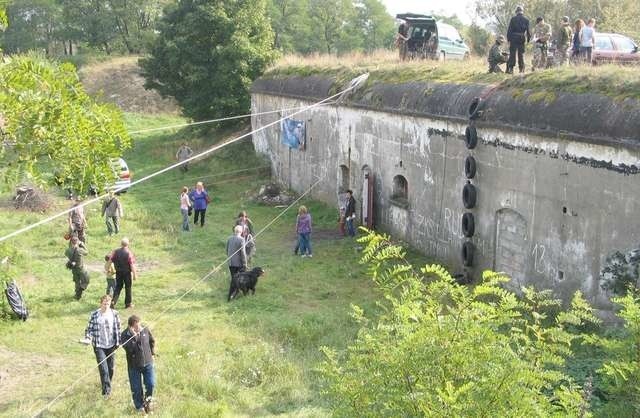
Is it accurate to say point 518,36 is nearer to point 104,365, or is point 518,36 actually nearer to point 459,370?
point 104,365

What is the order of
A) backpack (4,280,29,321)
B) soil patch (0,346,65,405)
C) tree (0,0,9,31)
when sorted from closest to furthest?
tree (0,0,9,31)
soil patch (0,346,65,405)
backpack (4,280,29,321)

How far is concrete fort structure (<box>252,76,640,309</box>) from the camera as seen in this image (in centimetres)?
1136

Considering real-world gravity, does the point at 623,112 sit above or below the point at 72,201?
above

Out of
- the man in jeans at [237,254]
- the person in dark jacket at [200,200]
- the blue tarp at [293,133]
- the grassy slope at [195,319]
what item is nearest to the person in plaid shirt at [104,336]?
the grassy slope at [195,319]

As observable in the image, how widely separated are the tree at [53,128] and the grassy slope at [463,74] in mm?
7992

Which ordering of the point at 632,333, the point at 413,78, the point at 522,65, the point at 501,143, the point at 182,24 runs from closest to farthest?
the point at 632,333
the point at 501,143
the point at 522,65
the point at 413,78
the point at 182,24

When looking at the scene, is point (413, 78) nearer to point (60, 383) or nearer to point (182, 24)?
point (60, 383)

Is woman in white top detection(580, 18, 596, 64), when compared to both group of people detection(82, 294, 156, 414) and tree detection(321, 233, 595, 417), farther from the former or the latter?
tree detection(321, 233, 595, 417)

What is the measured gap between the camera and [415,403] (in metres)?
4.80

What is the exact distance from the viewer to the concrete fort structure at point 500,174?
11359 millimetres

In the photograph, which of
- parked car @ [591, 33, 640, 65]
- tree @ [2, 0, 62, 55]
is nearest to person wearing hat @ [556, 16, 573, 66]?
parked car @ [591, 33, 640, 65]

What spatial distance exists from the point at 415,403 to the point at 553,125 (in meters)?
8.56

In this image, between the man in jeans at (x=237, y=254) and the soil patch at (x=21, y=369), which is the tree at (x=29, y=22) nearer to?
the man in jeans at (x=237, y=254)

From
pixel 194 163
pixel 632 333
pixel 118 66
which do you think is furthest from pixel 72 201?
pixel 118 66
